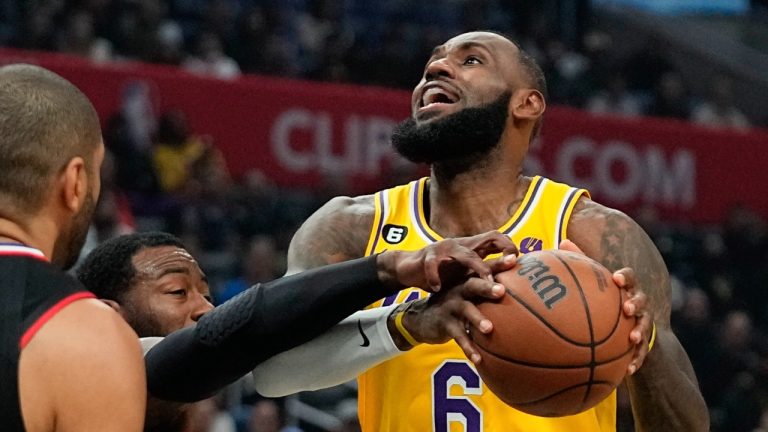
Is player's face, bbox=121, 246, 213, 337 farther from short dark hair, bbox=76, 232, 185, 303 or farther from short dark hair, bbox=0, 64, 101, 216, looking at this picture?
short dark hair, bbox=0, 64, 101, 216

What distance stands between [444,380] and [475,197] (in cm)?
63

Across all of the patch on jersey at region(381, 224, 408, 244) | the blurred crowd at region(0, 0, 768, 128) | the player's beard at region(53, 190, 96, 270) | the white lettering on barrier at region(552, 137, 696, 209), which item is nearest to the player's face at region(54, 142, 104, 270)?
the player's beard at region(53, 190, 96, 270)

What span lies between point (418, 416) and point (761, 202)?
38.8 ft

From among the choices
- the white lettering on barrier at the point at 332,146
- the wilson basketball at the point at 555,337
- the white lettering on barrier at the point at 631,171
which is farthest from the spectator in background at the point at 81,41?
the wilson basketball at the point at 555,337

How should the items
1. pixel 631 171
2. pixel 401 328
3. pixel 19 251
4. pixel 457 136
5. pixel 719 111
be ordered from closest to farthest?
pixel 19 251, pixel 401 328, pixel 457 136, pixel 631 171, pixel 719 111

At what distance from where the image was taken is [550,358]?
10.6ft

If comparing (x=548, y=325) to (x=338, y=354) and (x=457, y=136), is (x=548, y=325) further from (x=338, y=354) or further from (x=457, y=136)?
(x=457, y=136)

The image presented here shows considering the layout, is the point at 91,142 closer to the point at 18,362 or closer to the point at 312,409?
the point at 18,362

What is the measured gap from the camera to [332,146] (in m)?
12.2

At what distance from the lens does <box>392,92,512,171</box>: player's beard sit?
13.4 feet

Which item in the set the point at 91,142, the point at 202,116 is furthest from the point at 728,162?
the point at 91,142

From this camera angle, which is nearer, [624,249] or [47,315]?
[47,315]

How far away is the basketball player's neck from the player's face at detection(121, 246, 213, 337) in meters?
0.77

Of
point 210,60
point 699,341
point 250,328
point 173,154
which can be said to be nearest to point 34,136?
point 250,328
